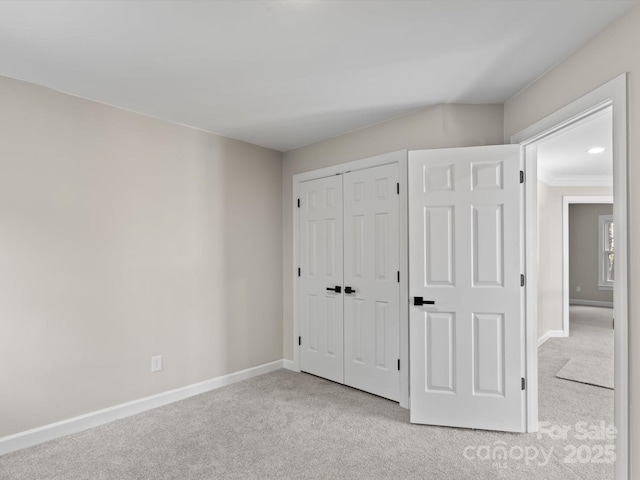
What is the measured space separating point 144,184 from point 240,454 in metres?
2.20

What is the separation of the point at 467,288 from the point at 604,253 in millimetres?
7609

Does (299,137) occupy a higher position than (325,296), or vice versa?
(299,137)

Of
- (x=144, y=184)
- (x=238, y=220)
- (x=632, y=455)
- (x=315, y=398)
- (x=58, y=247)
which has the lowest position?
(x=315, y=398)

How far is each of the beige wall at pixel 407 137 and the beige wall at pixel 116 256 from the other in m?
0.47

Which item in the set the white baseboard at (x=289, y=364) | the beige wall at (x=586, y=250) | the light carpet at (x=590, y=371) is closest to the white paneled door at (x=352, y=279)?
the white baseboard at (x=289, y=364)

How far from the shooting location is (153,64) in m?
2.26

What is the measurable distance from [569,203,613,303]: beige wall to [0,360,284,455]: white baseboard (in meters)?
8.04

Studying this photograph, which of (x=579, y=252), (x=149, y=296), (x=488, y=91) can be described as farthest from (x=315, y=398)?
(x=579, y=252)

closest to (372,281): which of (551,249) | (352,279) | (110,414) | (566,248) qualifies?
(352,279)

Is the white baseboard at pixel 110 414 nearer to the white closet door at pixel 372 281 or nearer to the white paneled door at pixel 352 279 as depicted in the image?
the white paneled door at pixel 352 279

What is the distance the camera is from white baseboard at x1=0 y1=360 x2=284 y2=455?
2.46m

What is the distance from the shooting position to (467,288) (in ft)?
8.91

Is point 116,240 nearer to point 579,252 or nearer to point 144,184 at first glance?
point 144,184

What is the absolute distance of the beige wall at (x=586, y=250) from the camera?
827 centimetres
